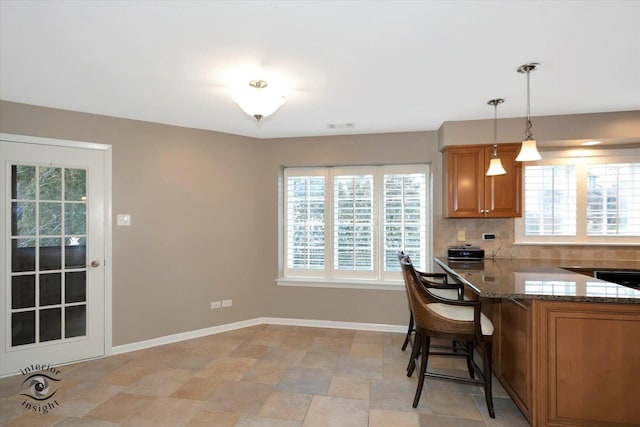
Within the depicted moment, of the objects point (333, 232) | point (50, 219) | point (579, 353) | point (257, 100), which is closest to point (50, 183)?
point (50, 219)

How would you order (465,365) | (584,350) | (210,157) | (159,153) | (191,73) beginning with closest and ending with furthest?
(584,350)
(191,73)
(465,365)
(159,153)
(210,157)

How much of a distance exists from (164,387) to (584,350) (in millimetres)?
3132

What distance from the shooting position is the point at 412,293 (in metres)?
2.42

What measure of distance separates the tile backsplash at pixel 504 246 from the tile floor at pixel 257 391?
4.52 feet

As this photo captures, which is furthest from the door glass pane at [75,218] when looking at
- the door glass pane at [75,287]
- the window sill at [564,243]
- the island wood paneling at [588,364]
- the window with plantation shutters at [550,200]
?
the window with plantation shutters at [550,200]

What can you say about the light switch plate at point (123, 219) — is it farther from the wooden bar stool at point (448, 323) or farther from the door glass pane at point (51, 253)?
the wooden bar stool at point (448, 323)

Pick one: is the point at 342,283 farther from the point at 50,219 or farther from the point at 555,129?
the point at 50,219

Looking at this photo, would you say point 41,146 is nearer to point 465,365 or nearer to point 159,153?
point 159,153

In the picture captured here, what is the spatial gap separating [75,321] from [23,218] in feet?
3.70

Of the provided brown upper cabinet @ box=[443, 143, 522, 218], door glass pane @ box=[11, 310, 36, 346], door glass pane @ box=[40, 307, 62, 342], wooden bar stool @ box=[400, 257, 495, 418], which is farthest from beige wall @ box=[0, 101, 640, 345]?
wooden bar stool @ box=[400, 257, 495, 418]

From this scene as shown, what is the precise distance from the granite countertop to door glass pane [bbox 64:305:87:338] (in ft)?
12.2

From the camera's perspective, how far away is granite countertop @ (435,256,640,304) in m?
1.91

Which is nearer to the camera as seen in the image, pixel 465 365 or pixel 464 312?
pixel 464 312

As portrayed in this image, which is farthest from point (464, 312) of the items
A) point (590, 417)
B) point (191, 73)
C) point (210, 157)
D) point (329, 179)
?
point (210, 157)
